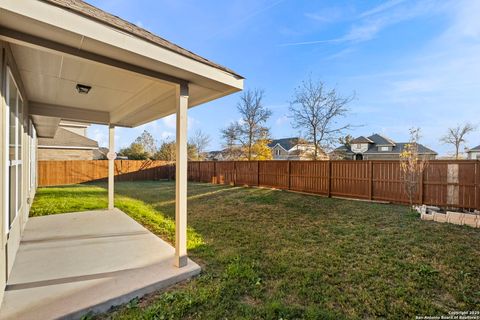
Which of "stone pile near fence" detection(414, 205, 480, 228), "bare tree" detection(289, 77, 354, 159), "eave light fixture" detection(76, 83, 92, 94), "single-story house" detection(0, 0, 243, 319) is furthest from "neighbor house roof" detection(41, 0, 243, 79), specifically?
"bare tree" detection(289, 77, 354, 159)

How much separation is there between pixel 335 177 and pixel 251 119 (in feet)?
43.5

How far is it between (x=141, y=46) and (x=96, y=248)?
335cm

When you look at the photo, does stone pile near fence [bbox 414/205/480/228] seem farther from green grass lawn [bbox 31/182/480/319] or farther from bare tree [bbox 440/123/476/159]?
bare tree [bbox 440/123/476/159]

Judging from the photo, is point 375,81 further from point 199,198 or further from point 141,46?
point 141,46

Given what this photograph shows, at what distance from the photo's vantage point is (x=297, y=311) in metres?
2.40

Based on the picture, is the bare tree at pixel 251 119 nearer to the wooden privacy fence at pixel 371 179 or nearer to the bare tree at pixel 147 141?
the wooden privacy fence at pixel 371 179

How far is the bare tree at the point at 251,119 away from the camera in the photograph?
2188 cm

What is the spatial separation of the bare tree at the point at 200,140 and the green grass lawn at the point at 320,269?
2829 centimetres

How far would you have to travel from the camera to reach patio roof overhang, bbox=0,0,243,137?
1.99m

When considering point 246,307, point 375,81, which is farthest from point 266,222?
point 375,81

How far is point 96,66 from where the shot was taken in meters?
3.09

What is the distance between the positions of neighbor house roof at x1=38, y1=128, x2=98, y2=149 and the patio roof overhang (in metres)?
13.4

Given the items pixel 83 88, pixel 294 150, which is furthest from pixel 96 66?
pixel 294 150

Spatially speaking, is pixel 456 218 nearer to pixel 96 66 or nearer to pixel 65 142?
pixel 96 66
